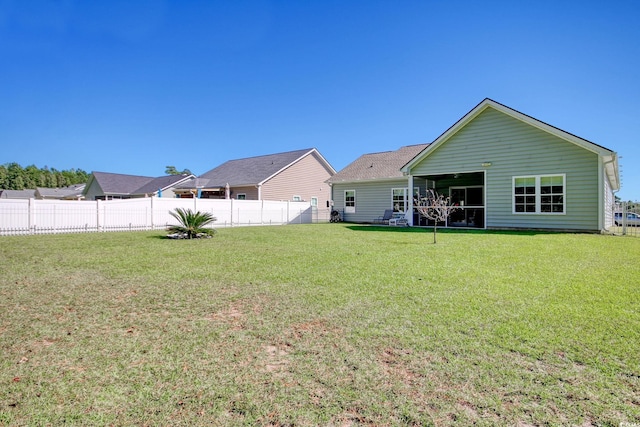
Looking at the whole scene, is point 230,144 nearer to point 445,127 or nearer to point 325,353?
point 445,127

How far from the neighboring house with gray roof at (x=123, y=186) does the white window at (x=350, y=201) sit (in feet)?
63.7

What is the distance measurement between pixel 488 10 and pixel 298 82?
13959 millimetres

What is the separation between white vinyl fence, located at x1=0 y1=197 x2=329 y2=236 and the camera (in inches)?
502

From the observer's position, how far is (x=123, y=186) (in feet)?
116

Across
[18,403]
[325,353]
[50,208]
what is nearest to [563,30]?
[325,353]

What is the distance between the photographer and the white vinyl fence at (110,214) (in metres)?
12.8

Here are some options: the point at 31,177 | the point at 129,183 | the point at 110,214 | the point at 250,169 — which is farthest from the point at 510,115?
the point at 31,177

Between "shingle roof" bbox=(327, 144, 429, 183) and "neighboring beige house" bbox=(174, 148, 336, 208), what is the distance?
5480 millimetres

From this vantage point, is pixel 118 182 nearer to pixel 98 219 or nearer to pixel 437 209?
pixel 98 219

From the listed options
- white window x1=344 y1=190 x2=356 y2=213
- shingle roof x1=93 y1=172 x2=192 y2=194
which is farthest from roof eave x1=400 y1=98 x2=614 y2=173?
shingle roof x1=93 y1=172 x2=192 y2=194

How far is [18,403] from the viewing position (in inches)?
83.1

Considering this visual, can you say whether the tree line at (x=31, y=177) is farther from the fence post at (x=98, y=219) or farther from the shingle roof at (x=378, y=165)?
the shingle roof at (x=378, y=165)

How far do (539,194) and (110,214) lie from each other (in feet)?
65.7

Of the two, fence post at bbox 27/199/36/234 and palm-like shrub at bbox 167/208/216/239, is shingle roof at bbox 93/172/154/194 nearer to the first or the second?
fence post at bbox 27/199/36/234
